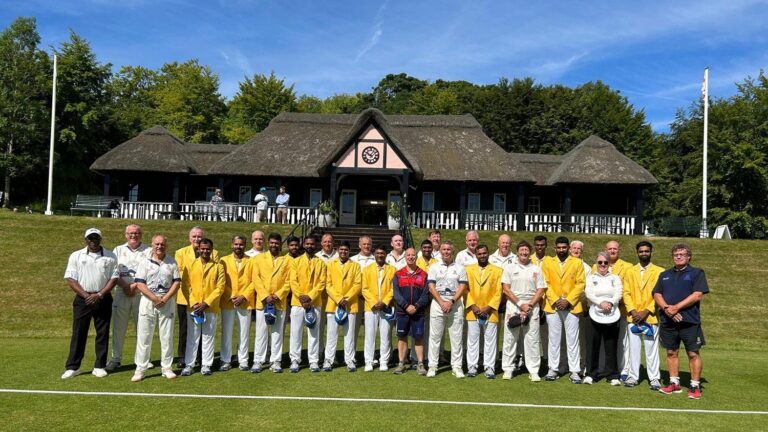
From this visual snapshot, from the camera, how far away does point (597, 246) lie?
1959 centimetres

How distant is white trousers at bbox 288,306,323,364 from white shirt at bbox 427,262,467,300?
1793 mm

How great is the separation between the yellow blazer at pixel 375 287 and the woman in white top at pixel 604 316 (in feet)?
9.35

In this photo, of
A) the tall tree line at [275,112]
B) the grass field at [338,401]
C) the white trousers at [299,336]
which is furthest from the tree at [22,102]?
the white trousers at [299,336]

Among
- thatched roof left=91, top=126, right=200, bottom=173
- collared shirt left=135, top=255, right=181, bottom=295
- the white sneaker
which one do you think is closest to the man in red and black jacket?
collared shirt left=135, top=255, right=181, bottom=295

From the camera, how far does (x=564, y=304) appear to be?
7648 mm

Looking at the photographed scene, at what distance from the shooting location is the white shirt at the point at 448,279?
25.3 ft

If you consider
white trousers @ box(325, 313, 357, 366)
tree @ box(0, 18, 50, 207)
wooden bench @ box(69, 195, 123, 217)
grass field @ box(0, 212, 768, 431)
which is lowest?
grass field @ box(0, 212, 768, 431)

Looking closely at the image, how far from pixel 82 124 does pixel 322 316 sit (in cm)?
3922

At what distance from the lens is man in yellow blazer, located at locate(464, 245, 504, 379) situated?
305 inches

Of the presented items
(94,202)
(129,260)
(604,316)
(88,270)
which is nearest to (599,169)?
(604,316)

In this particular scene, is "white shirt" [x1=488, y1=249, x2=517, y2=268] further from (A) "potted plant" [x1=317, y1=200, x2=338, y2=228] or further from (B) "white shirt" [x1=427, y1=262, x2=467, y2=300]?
(A) "potted plant" [x1=317, y1=200, x2=338, y2=228]

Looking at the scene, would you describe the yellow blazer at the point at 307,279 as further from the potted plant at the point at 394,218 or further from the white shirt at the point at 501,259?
the potted plant at the point at 394,218

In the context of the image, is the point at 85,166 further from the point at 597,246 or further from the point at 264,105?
the point at 597,246

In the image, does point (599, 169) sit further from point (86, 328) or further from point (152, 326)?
point (86, 328)
